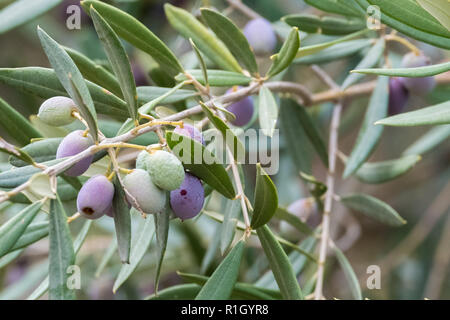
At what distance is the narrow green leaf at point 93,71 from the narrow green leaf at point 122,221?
0.79 feet

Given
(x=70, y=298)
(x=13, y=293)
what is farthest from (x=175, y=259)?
(x=70, y=298)

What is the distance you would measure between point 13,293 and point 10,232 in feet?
3.18

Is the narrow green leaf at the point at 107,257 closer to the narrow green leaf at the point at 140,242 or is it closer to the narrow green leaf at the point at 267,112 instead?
the narrow green leaf at the point at 140,242

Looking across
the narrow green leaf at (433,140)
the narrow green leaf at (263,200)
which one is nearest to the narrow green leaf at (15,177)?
the narrow green leaf at (263,200)

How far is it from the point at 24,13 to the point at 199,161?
0.62 m

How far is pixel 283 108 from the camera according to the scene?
4.09ft

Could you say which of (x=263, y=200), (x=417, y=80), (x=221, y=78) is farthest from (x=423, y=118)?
(x=417, y=80)

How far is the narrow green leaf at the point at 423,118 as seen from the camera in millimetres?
678

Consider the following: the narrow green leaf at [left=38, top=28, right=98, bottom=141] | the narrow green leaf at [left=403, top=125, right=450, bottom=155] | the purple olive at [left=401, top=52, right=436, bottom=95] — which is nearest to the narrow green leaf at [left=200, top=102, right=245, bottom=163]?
the narrow green leaf at [left=38, top=28, right=98, bottom=141]

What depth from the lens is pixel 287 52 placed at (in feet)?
2.67

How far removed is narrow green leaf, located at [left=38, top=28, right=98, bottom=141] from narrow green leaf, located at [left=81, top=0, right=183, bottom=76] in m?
0.13

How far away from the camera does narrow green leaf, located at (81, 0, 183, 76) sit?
77cm

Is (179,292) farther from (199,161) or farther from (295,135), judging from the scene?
(295,135)

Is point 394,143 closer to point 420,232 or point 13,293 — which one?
point 420,232
